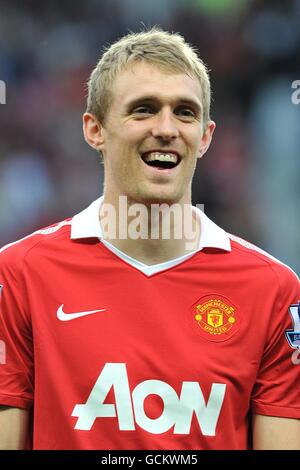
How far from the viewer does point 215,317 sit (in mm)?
2600

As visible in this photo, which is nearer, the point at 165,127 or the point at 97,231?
the point at 165,127

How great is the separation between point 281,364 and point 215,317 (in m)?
0.28

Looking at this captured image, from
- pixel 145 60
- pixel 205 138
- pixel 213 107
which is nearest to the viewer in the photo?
pixel 145 60

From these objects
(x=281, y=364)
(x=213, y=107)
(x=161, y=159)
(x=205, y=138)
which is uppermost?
(x=213, y=107)

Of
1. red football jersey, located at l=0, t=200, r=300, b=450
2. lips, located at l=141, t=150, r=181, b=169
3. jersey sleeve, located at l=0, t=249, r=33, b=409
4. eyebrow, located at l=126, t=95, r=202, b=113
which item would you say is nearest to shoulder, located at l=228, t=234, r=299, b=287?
red football jersey, located at l=0, t=200, r=300, b=450

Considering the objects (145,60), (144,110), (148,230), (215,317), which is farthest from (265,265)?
(145,60)

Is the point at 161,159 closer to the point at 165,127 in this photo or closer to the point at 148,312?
the point at 165,127

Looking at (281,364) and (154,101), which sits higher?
(154,101)

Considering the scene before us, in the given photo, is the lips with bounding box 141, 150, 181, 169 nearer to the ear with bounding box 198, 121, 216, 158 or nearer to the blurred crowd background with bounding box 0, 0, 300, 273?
the ear with bounding box 198, 121, 216, 158

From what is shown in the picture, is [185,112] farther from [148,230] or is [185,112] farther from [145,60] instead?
[148,230]

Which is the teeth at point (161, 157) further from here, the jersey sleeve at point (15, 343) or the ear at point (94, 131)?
the jersey sleeve at point (15, 343)

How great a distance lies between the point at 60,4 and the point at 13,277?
15.8 feet

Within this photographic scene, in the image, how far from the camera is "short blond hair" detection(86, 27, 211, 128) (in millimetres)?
2619

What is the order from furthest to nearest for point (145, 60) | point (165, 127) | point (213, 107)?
point (213, 107) → point (145, 60) → point (165, 127)
